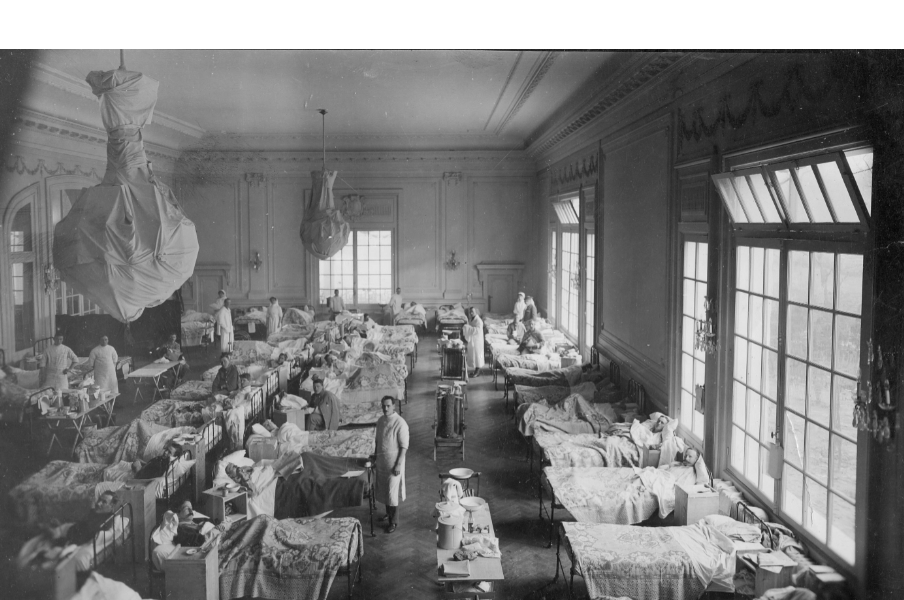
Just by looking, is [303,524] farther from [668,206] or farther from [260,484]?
[668,206]

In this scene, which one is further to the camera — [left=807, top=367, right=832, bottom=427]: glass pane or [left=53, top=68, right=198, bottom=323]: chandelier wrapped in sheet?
[left=807, top=367, right=832, bottom=427]: glass pane

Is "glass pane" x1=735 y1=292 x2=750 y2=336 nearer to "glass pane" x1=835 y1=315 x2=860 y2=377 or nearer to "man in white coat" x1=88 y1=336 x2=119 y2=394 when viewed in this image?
"glass pane" x1=835 y1=315 x2=860 y2=377

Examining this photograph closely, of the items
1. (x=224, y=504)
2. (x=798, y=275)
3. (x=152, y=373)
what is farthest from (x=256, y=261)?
(x=798, y=275)

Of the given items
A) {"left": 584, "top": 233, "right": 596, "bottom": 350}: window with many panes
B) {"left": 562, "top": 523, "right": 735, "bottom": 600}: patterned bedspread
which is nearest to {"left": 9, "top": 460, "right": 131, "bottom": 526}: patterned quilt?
{"left": 562, "top": 523, "right": 735, "bottom": 600}: patterned bedspread

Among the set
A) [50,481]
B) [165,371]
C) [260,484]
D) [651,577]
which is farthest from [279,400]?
[651,577]

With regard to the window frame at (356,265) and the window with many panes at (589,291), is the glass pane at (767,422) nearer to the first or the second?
the window with many panes at (589,291)

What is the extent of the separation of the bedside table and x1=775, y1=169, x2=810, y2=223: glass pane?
12.8ft

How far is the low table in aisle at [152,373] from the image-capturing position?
6070 millimetres

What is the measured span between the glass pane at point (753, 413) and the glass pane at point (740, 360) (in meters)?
0.13

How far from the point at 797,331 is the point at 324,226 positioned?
237 inches

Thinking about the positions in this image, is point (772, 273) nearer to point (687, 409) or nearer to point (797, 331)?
point (797, 331)

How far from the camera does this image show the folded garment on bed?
197 inches

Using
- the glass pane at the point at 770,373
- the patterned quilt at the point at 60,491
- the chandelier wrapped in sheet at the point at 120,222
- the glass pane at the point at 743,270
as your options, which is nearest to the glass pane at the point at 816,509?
the glass pane at the point at 770,373

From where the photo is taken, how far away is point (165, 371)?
22.0 ft
